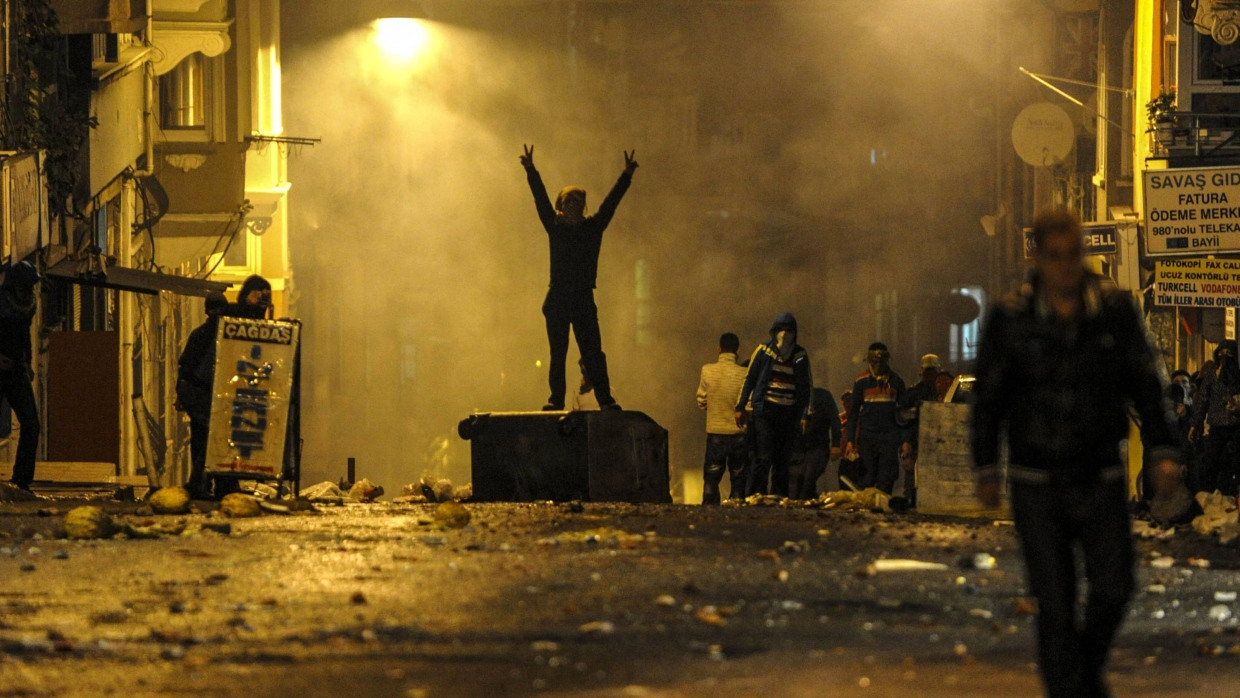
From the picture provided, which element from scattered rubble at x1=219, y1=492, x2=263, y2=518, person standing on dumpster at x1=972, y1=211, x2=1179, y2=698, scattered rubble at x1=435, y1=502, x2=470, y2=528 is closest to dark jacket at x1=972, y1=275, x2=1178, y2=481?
person standing on dumpster at x1=972, y1=211, x2=1179, y2=698

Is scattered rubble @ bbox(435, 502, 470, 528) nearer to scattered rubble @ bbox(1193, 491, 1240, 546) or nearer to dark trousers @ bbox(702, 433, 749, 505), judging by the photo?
scattered rubble @ bbox(1193, 491, 1240, 546)

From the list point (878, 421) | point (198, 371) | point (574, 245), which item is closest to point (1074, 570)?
point (198, 371)

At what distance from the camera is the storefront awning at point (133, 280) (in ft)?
66.3

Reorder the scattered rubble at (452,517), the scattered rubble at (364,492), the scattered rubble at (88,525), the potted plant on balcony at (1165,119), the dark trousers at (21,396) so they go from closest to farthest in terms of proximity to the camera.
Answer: the scattered rubble at (88,525), the scattered rubble at (452,517), the dark trousers at (21,396), the scattered rubble at (364,492), the potted plant on balcony at (1165,119)

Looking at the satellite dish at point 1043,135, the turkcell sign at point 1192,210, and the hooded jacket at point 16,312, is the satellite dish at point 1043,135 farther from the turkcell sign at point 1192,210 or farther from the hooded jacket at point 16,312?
the hooded jacket at point 16,312

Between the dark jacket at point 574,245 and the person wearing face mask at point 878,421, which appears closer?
the dark jacket at point 574,245

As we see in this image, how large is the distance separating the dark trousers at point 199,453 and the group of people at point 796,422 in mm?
4552

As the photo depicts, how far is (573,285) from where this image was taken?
51.6 feet

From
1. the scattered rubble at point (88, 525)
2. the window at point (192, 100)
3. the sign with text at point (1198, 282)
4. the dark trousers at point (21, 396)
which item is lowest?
the scattered rubble at point (88, 525)

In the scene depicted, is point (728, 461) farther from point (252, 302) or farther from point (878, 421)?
point (252, 302)

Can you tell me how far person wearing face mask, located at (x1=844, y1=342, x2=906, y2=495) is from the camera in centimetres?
1775

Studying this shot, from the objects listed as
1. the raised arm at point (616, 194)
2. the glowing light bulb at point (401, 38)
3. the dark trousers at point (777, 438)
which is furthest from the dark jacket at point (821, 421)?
the glowing light bulb at point (401, 38)

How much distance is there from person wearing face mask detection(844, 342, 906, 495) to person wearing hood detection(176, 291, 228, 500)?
5808 millimetres

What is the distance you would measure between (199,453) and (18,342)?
1495 millimetres
